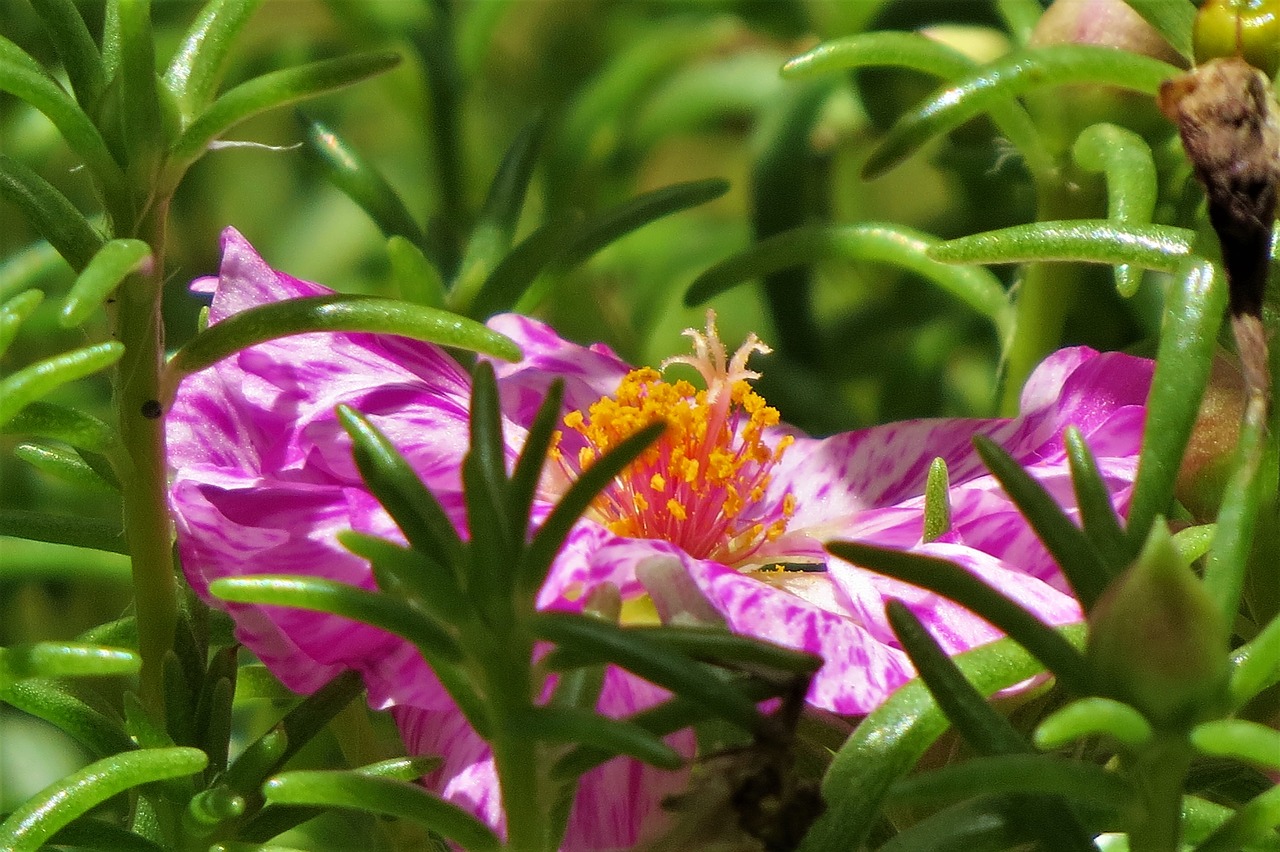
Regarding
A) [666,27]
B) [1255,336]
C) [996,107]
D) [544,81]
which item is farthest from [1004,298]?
[544,81]

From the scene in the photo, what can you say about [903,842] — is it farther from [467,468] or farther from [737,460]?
[737,460]

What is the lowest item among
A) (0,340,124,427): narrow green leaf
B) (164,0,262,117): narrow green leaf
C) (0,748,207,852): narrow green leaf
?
(0,748,207,852): narrow green leaf

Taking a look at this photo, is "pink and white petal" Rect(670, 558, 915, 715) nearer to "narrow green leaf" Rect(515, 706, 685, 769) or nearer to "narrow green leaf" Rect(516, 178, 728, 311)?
"narrow green leaf" Rect(515, 706, 685, 769)

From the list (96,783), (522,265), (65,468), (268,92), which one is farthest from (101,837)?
(522,265)

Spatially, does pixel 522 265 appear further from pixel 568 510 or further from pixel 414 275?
pixel 568 510

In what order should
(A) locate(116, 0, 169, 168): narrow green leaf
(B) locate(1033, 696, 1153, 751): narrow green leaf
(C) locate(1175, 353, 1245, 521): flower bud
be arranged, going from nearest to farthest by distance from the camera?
1. (B) locate(1033, 696, 1153, 751): narrow green leaf
2. (A) locate(116, 0, 169, 168): narrow green leaf
3. (C) locate(1175, 353, 1245, 521): flower bud

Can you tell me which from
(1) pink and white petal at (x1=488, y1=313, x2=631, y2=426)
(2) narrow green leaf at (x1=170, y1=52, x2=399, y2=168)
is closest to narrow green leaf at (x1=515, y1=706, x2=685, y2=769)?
(2) narrow green leaf at (x1=170, y1=52, x2=399, y2=168)
